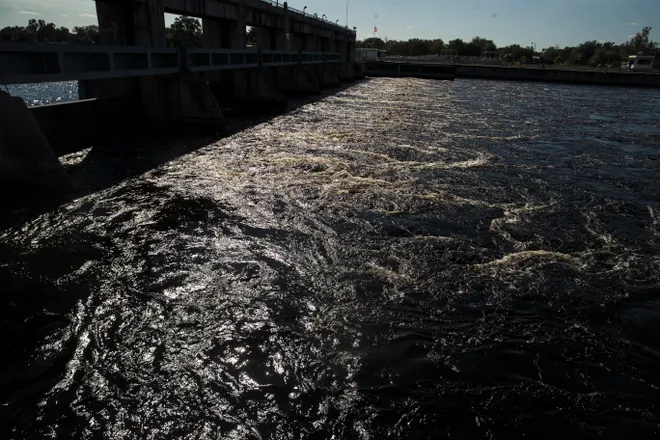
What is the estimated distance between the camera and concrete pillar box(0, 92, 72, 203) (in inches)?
453

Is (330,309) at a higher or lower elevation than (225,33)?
lower

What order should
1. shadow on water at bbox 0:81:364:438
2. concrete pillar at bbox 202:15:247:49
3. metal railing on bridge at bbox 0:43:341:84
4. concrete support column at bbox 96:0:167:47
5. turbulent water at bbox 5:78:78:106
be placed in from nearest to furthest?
shadow on water at bbox 0:81:364:438 → metal railing on bridge at bbox 0:43:341:84 → concrete support column at bbox 96:0:167:47 → concrete pillar at bbox 202:15:247:49 → turbulent water at bbox 5:78:78:106

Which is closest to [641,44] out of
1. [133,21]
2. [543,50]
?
[543,50]

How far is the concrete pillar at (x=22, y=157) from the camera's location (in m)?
11.5

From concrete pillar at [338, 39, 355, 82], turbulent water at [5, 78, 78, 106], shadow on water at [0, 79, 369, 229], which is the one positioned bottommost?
shadow on water at [0, 79, 369, 229]

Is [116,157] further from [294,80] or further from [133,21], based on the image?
[294,80]

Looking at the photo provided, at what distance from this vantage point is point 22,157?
1185 cm

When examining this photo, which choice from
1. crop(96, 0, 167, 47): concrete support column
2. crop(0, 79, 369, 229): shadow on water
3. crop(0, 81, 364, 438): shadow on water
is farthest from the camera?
crop(96, 0, 167, 47): concrete support column

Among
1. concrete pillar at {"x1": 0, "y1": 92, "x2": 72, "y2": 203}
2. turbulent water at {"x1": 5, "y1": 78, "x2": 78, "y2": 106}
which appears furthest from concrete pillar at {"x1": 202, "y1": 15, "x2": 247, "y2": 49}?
concrete pillar at {"x1": 0, "y1": 92, "x2": 72, "y2": 203}

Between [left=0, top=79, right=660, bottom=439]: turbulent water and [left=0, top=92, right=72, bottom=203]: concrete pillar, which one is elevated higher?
[left=0, top=92, right=72, bottom=203]: concrete pillar

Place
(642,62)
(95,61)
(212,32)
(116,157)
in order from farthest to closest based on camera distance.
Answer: (642,62) → (212,32) → (116,157) → (95,61)

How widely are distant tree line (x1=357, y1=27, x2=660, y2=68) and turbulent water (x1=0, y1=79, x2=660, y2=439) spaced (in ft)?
494

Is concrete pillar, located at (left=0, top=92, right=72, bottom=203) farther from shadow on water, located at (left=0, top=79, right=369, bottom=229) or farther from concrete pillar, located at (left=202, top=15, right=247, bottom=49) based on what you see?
concrete pillar, located at (left=202, top=15, right=247, bottom=49)

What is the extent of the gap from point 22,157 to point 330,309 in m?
10.2
